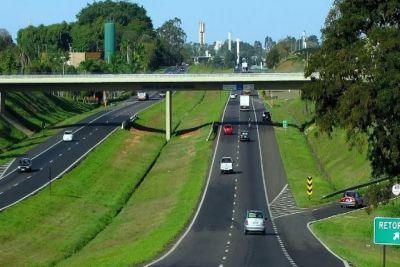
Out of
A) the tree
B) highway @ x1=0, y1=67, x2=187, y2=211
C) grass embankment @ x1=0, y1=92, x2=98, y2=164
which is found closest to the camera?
the tree

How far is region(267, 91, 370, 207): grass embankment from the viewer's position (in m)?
94.5

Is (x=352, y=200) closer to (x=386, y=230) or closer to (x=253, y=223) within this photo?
(x=253, y=223)

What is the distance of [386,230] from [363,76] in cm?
1128

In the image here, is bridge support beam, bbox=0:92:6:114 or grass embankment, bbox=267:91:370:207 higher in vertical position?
bridge support beam, bbox=0:92:6:114

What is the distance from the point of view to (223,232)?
220ft

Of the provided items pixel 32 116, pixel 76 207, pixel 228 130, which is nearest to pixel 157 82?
pixel 228 130

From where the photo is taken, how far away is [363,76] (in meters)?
42.3

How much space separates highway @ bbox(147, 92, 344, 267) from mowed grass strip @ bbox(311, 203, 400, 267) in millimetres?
1058

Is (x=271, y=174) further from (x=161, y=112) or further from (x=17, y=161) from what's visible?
(x=161, y=112)

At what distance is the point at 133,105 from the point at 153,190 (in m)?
95.1

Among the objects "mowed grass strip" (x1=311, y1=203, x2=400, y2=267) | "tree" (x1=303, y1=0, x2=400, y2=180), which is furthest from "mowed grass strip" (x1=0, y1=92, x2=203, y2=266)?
"tree" (x1=303, y1=0, x2=400, y2=180)

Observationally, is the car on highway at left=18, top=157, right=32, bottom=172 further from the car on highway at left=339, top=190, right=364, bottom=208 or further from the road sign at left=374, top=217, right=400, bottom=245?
the road sign at left=374, top=217, right=400, bottom=245

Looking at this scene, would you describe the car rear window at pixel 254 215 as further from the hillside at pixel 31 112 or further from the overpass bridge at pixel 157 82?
the hillside at pixel 31 112

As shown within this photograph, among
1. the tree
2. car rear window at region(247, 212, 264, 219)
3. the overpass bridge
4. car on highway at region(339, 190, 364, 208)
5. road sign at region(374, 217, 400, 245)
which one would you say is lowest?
car on highway at region(339, 190, 364, 208)
